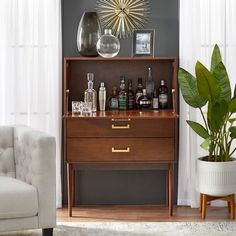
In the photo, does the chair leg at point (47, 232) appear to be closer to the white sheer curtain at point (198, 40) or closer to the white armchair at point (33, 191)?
the white armchair at point (33, 191)

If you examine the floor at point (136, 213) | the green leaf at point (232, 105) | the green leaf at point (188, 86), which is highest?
the green leaf at point (188, 86)

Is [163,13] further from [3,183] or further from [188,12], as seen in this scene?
[3,183]

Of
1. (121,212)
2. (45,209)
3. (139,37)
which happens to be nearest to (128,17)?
(139,37)

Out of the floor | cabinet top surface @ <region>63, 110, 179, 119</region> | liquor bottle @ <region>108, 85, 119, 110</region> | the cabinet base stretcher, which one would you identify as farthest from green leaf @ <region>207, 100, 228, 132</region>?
liquor bottle @ <region>108, 85, 119, 110</region>

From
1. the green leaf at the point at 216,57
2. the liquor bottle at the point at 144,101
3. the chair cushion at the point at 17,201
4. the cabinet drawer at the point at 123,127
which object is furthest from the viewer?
the liquor bottle at the point at 144,101

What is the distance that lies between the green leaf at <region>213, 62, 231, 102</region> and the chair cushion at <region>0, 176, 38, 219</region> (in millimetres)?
1567

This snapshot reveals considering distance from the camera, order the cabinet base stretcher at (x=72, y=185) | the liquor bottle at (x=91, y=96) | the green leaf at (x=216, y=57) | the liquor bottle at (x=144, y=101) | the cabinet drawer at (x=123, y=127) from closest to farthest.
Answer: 1. the green leaf at (x=216, y=57)
2. the cabinet drawer at (x=123, y=127)
3. the cabinet base stretcher at (x=72, y=185)
4. the liquor bottle at (x=91, y=96)
5. the liquor bottle at (x=144, y=101)

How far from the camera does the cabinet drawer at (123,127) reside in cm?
455

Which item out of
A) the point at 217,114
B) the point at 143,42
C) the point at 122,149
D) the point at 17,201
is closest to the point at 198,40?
the point at 143,42

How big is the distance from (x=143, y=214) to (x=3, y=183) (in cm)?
136

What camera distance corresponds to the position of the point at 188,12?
487 centimetres

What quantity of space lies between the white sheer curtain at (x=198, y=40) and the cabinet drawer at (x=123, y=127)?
40cm

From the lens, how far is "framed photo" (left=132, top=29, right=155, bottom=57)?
492 cm

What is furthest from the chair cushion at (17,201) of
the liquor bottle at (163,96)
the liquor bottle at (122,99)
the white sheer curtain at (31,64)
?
the liquor bottle at (163,96)
